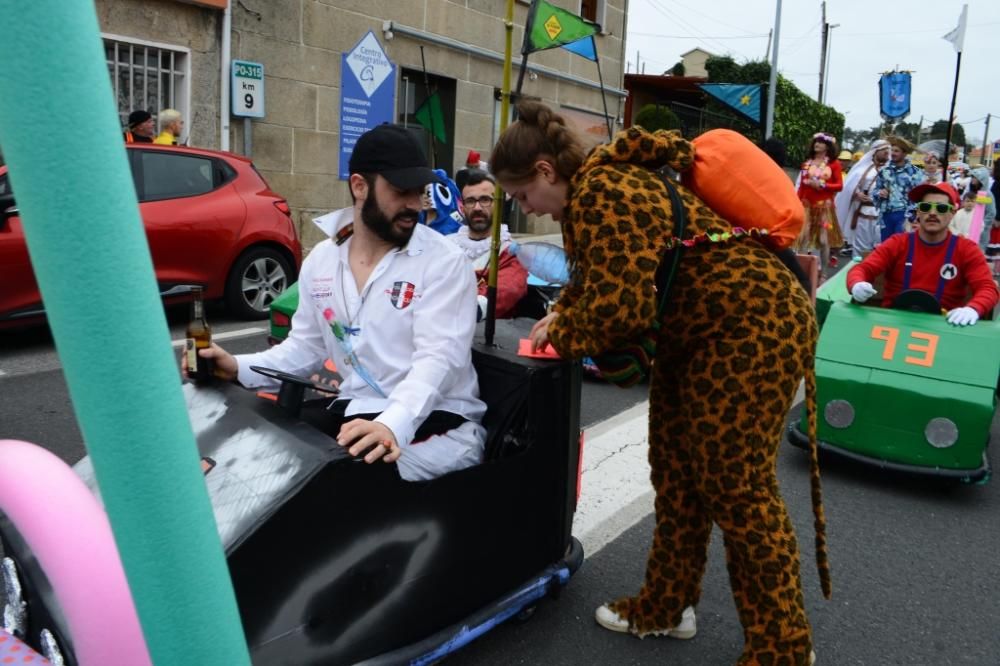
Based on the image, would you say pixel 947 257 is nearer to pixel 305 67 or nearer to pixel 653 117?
pixel 305 67

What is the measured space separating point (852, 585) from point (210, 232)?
18.8 feet

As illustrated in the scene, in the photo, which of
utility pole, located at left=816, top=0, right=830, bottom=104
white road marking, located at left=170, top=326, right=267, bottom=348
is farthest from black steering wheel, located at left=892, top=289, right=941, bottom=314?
utility pole, located at left=816, top=0, right=830, bottom=104

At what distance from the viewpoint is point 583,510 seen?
3699mm

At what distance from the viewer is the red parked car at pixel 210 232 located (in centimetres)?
668

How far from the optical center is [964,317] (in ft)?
14.4

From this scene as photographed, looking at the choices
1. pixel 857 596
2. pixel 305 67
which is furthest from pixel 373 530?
pixel 305 67

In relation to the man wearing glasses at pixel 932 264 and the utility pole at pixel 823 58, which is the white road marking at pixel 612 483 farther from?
the utility pole at pixel 823 58

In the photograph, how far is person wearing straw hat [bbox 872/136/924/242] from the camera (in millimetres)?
9734

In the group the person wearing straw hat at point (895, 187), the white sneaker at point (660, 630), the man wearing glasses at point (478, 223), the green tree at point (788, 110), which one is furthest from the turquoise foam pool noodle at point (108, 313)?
the green tree at point (788, 110)

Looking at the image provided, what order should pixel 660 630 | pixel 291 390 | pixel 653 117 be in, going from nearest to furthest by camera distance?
1. pixel 291 390
2. pixel 660 630
3. pixel 653 117

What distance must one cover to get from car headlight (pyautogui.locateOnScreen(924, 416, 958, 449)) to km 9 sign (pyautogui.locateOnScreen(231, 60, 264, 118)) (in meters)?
9.29

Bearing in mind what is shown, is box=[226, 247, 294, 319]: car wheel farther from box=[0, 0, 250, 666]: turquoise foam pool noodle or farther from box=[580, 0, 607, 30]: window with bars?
box=[580, 0, 607, 30]: window with bars

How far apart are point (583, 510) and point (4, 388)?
12.4 ft

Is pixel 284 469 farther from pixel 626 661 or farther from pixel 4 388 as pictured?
pixel 4 388
